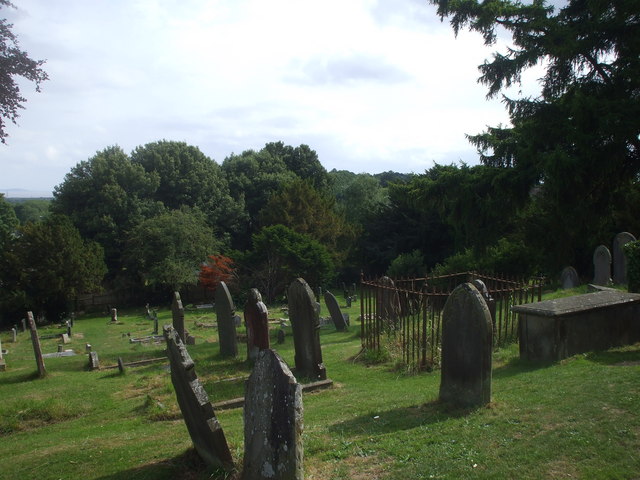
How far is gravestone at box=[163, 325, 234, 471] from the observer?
16.1 feet

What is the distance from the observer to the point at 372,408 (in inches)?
282

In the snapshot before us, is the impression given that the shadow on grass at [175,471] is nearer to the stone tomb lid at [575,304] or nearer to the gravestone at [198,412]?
the gravestone at [198,412]

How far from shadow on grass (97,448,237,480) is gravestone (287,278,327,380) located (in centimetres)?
507

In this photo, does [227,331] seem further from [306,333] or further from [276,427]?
[276,427]

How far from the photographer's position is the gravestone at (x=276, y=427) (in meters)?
4.25

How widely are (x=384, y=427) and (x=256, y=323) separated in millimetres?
6304

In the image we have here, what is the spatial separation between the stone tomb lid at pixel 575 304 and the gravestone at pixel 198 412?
631 centimetres

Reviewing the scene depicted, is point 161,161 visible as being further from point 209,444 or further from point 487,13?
point 209,444

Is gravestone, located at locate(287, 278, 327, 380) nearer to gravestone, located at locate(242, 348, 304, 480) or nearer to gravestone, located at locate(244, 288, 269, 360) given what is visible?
gravestone, located at locate(244, 288, 269, 360)

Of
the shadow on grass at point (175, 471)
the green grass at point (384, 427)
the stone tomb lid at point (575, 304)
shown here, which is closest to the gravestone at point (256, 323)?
the green grass at point (384, 427)

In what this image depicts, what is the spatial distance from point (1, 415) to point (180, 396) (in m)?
5.88

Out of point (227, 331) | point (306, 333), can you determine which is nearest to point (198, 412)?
point (306, 333)

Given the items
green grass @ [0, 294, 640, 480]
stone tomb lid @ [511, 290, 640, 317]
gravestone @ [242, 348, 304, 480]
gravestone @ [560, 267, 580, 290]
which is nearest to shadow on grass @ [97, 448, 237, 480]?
green grass @ [0, 294, 640, 480]

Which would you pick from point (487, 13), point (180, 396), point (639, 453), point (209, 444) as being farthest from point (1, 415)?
point (487, 13)
